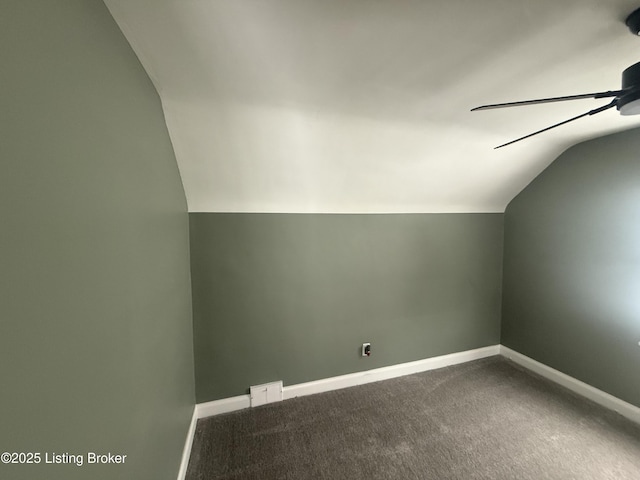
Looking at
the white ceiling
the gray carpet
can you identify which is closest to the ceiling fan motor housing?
the white ceiling

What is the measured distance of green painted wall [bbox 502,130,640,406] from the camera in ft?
6.61

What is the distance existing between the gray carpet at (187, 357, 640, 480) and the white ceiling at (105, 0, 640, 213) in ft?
5.49

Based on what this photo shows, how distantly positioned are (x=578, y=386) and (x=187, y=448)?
10.7ft

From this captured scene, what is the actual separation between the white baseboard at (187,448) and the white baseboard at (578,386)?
3246 millimetres

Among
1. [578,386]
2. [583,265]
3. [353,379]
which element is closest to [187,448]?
[353,379]

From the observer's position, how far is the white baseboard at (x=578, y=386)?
2.00m

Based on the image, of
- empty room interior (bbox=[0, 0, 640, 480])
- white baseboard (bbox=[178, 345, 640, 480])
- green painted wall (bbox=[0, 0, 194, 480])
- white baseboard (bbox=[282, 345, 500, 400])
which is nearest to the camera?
green painted wall (bbox=[0, 0, 194, 480])

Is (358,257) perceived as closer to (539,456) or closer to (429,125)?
(429,125)

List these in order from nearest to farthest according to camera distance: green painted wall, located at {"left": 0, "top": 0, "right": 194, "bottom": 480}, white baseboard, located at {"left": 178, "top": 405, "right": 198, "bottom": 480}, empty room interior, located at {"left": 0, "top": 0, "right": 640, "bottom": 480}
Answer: green painted wall, located at {"left": 0, "top": 0, "right": 194, "bottom": 480}
empty room interior, located at {"left": 0, "top": 0, "right": 640, "bottom": 480}
white baseboard, located at {"left": 178, "top": 405, "right": 198, "bottom": 480}

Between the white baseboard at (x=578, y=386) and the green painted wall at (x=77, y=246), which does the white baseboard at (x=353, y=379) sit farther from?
the green painted wall at (x=77, y=246)

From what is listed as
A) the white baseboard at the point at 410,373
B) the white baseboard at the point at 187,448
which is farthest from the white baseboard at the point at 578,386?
the white baseboard at the point at 187,448

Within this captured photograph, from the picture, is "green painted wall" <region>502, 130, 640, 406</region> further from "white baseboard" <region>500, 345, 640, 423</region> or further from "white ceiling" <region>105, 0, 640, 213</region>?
"white ceiling" <region>105, 0, 640, 213</region>

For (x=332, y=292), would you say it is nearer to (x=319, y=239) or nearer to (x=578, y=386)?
Answer: (x=319, y=239)

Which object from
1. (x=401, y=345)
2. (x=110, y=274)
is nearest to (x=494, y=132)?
(x=401, y=345)
